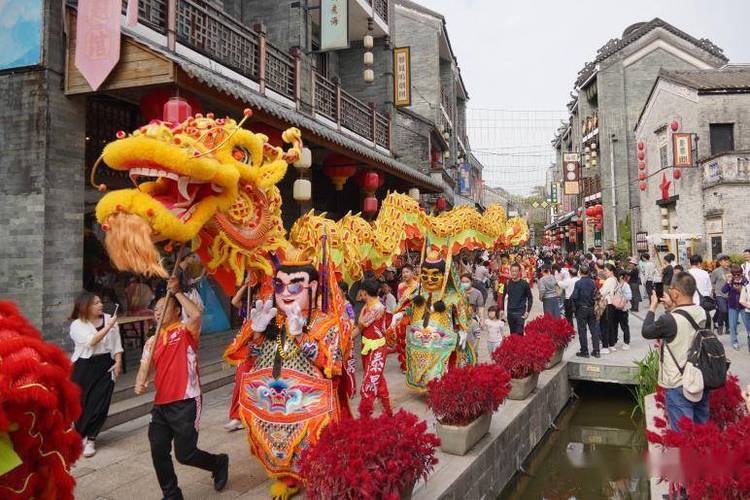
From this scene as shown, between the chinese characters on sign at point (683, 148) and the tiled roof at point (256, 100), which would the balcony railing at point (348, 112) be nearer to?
the tiled roof at point (256, 100)

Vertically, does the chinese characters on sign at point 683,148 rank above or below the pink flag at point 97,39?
above

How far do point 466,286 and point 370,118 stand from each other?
787 cm

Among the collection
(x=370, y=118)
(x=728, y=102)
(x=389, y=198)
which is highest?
(x=728, y=102)

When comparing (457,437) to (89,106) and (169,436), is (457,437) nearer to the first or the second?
(169,436)

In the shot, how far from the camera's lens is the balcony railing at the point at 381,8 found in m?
14.5

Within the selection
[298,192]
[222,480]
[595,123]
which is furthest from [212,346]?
[595,123]

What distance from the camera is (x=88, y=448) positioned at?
4.67 metres

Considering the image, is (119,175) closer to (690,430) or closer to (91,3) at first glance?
(91,3)

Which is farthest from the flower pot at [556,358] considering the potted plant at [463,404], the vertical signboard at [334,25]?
the vertical signboard at [334,25]

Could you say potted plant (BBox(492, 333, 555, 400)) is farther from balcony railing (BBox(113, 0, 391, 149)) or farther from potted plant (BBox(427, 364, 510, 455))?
balcony railing (BBox(113, 0, 391, 149))

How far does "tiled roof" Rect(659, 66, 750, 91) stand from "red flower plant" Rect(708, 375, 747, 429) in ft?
65.4

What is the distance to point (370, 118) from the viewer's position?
14.3m

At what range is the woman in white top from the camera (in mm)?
4637

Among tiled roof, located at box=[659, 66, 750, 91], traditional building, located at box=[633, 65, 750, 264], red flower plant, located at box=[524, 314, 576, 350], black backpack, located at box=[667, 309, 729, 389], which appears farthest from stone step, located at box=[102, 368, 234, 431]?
tiled roof, located at box=[659, 66, 750, 91]
